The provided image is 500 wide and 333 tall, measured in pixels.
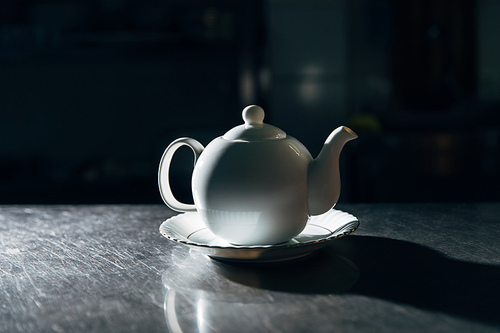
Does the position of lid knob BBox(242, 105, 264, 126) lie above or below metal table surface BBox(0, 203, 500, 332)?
above

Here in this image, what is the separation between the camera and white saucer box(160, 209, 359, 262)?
58 centimetres

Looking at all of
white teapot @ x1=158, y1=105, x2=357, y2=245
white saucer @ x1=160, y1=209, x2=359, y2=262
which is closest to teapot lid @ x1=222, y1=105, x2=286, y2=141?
white teapot @ x1=158, y1=105, x2=357, y2=245

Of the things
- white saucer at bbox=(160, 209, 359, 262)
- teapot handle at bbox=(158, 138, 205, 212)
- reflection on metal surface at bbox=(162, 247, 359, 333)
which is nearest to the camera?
reflection on metal surface at bbox=(162, 247, 359, 333)

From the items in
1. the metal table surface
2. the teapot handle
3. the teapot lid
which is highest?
the teapot lid

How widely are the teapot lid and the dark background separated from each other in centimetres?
159

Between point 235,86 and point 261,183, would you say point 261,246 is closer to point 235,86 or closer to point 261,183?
point 261,183

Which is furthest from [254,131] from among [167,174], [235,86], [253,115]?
[235,86]

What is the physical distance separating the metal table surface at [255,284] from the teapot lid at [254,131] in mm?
152

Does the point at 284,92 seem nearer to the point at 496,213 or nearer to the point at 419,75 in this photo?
the point at 419,75

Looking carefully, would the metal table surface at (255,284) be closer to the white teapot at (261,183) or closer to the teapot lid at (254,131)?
the white teapot at (261,183)

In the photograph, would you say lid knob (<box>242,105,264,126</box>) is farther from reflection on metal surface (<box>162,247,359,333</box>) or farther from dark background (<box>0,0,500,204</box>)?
dark background (<box>0,0,500,204</box>)

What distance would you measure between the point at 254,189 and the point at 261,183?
0.01 m

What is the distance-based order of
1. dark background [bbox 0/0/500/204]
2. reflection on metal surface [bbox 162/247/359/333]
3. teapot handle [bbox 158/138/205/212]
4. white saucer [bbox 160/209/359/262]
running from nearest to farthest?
1. reflection on metal surface [bbox 162/247/359/333]
2. white saucer [bbox 160/209/359/262]
3. teapot handle [bbox 158/138/205/212]
4. dark background [bbox 0/0/500/204]

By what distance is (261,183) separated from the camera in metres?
0.59
